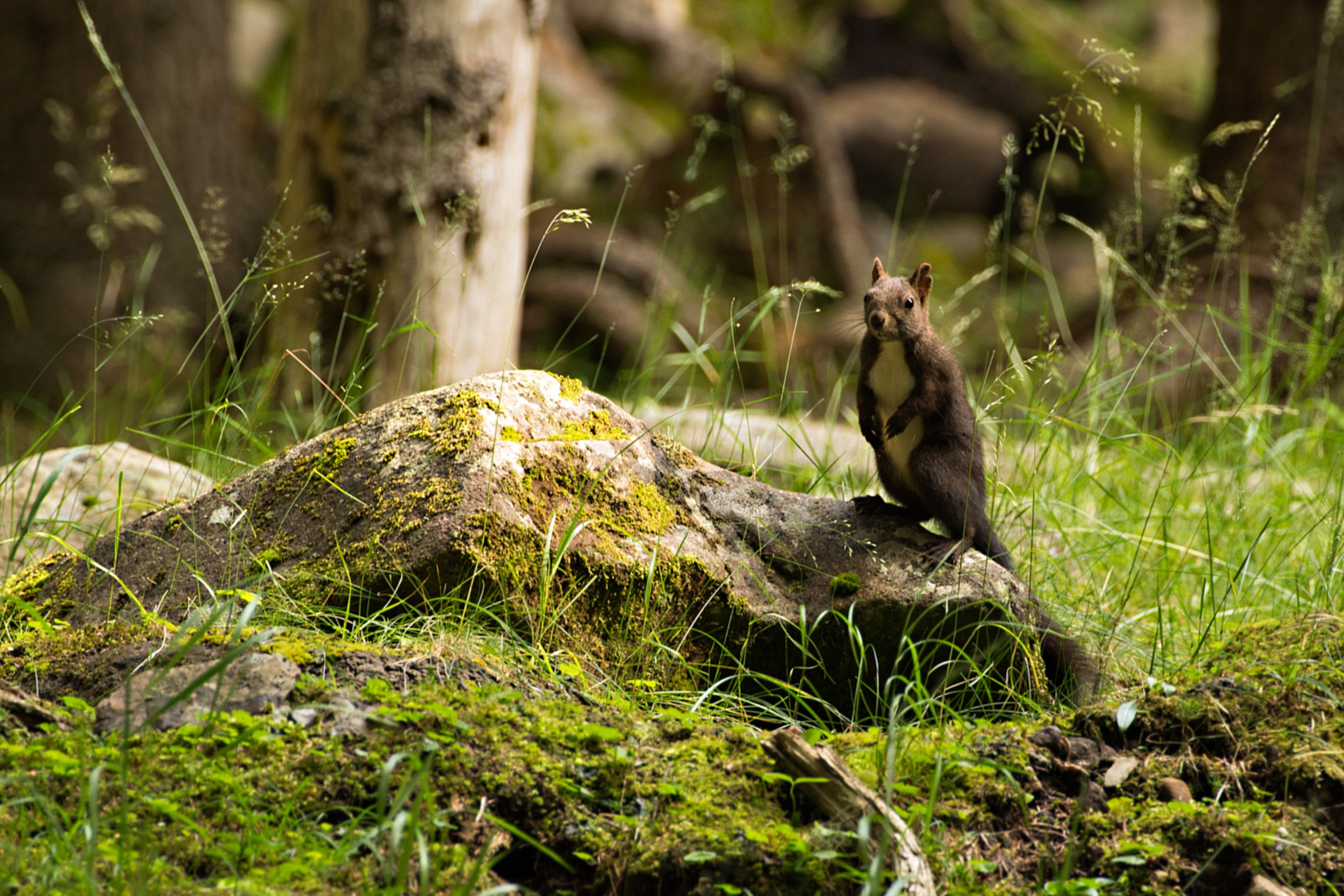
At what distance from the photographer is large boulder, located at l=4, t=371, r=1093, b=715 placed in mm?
2736

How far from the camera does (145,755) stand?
2.04 metres

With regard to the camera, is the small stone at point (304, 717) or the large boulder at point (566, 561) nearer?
the small stone at point (304, 717)

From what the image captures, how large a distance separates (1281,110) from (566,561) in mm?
6078

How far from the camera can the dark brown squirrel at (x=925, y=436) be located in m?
2.98

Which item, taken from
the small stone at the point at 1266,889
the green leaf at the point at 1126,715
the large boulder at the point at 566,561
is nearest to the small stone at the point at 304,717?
the large boulder at the point at 566,561

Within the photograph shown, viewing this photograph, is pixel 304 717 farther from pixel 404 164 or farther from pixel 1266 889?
pixel 404 164

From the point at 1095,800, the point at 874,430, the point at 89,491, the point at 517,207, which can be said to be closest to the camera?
the point at 1095,800

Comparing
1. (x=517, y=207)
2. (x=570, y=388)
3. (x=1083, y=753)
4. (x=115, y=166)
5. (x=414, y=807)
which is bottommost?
(x=1083, y=753)

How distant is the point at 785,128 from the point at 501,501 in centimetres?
211

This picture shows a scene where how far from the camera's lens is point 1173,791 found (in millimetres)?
2297

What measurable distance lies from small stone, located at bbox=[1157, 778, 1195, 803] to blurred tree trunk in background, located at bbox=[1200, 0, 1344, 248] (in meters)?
5.07

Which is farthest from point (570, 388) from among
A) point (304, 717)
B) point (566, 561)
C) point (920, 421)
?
point (304, 717)

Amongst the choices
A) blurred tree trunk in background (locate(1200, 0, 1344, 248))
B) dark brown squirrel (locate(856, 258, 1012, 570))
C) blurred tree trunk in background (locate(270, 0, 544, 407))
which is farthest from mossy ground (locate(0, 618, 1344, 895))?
blurred tree trunk in background (locate(1200, 0, 1344, 248))

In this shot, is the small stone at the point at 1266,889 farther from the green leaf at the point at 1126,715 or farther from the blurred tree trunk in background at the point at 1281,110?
the blurred tree trunk in background at the point at 1281,110
